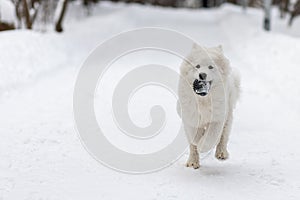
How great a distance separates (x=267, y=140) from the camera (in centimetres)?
617

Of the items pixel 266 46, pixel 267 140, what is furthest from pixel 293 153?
pixel 266 46

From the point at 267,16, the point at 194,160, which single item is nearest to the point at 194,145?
the point at 194,160

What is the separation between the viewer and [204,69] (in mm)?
4461

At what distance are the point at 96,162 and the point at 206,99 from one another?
155cm

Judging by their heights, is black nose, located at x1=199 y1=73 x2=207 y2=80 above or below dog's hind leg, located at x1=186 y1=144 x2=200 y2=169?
above

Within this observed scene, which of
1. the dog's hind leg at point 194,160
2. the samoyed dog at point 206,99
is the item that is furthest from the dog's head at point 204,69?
the dog's hind leg at point 194,160

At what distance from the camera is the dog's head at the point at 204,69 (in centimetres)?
443

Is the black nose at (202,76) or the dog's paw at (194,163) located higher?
the black nose at (202,76)

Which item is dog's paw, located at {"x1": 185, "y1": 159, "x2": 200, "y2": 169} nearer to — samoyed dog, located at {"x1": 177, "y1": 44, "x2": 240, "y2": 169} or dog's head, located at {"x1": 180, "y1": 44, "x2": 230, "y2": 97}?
samoyed dog, located at {"x1": 177, "y1": 44, "x2": 240, "y2": 169}

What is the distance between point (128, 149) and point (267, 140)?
2.07m

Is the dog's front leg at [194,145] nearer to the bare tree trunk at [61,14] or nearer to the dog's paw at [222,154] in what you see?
A: the dog's paw at [222,154]

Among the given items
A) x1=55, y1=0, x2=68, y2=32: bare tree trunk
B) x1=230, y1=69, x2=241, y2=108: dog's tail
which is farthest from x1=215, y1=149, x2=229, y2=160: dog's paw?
x1=55, y1=0, x2=68, y2=32: bare tree trunk

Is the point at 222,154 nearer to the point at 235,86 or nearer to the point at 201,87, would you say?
the point at 235,86

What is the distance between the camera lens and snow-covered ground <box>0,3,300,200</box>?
4332 millimetres
